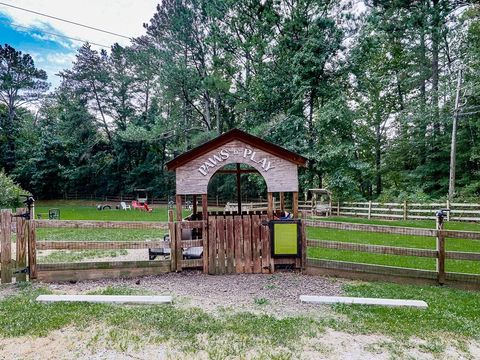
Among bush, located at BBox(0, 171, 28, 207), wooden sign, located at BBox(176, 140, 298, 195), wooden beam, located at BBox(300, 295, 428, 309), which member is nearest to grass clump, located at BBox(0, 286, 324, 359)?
wooden beam, located at BBox(300, 295, 428, 309)

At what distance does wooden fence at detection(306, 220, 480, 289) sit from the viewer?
470 cm

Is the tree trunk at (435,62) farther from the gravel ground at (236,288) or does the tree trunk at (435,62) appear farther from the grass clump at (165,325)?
the grass clump at (165,325)

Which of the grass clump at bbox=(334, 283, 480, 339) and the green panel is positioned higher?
the green panel

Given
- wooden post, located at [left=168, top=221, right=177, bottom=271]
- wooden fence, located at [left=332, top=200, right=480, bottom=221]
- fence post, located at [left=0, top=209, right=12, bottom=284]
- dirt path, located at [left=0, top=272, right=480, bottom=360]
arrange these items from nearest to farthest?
dirt path, located at [left=0, top=272, right=480, bottom=360] < fence post, located at [left=0, top=209, right=12, bottom=284] < wooden post, located at [left=168, top=221, right=177, bottom=271] < wooden fence, located at [left=332, top=200, right=480, bottom=221]

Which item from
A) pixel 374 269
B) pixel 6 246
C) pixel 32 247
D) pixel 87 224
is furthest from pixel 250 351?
pixel 6 246

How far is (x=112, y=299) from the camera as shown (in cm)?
397

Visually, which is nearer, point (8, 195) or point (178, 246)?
point (178, 246)

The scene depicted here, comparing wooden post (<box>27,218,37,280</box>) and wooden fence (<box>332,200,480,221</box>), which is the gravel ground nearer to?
wooden post (<box>27,218,37,280</box>)

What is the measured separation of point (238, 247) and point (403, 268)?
2.60m

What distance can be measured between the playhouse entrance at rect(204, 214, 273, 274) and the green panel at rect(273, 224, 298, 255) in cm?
17

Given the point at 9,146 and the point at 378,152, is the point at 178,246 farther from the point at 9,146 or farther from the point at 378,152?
the point at 9,146

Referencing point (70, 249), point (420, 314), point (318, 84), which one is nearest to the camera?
point (420, 314)

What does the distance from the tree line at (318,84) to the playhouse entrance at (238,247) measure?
14.1 meters

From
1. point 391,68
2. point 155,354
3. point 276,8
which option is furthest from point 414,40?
point 155,354
